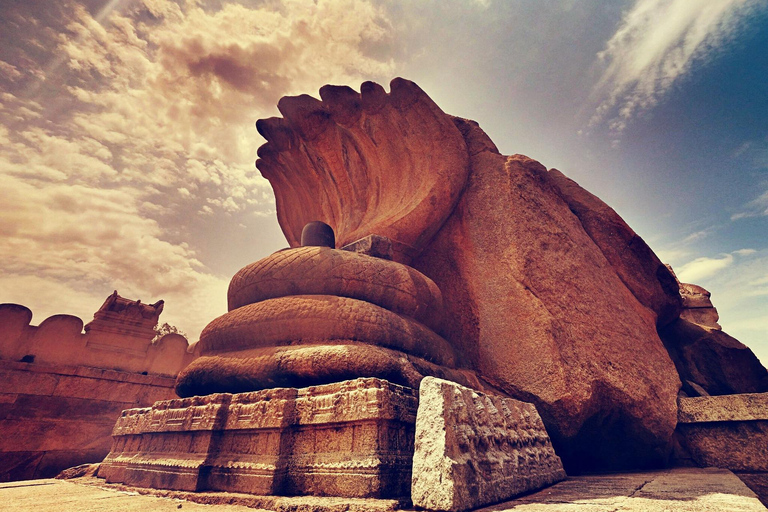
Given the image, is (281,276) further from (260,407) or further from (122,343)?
(122,343)

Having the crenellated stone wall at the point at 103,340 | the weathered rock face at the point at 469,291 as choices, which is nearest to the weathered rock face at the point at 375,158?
the weathered rock face at the point at 469,291

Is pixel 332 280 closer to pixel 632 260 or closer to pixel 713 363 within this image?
pixel 632 260

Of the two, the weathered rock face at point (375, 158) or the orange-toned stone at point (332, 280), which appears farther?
the weathered rock face at point (375, 158)

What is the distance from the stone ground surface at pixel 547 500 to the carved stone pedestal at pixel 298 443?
0.13m

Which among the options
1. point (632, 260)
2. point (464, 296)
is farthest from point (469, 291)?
point (632, 260)

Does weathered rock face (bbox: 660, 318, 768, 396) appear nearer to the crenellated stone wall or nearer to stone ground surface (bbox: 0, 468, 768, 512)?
stone ground surface (bbox: 0, 468, 768, 512)

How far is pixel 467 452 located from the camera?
6.79 ft

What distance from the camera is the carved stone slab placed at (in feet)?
6.09

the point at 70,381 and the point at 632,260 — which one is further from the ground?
the point at 632,260

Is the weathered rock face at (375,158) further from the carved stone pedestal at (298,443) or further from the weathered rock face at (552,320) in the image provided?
the carved stone pedestal at (298,443)

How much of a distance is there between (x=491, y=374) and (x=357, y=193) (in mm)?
3290

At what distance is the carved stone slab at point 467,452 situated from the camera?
73.1 inches

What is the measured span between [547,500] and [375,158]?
15.3 feet

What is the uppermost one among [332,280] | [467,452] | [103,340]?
[103,340]
